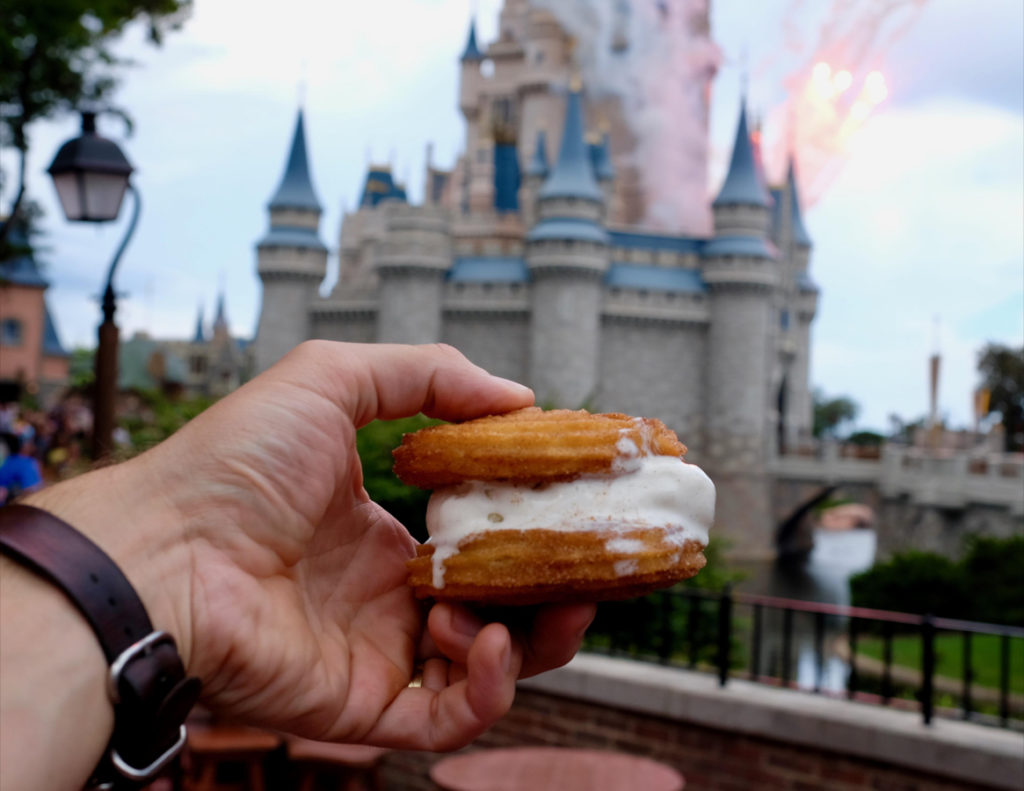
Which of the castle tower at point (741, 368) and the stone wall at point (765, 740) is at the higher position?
the castle tower at point (741, 368)

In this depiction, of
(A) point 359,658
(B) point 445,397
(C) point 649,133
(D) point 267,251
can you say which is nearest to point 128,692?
(A) point 359,658

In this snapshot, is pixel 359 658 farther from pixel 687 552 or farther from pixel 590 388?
pixel 590 388

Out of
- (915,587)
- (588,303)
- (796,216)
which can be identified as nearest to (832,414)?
(796,216)

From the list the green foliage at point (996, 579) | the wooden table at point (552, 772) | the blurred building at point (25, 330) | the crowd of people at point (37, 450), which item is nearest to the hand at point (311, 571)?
the crowd of people at point (37, 450)

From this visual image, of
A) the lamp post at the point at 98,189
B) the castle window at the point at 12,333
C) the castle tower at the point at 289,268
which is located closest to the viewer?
the lamp post at the point at 98,189

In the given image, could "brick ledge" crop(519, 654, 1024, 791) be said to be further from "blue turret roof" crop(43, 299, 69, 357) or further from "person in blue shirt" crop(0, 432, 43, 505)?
"blue turret roof" crop(43, 299, 69, 357)

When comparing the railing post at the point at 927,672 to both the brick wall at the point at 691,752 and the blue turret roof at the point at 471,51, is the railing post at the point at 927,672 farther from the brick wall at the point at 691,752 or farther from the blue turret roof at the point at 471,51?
the blue turret roof at the point at 471,51

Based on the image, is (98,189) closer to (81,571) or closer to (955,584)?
(81,571)
